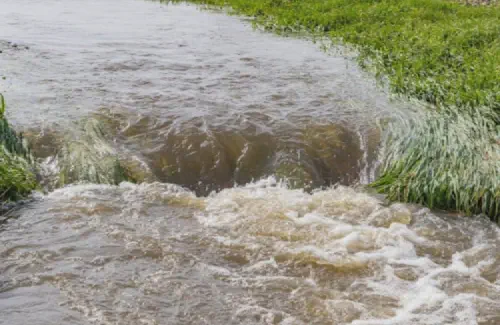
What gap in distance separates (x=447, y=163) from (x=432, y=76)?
4.66 metres

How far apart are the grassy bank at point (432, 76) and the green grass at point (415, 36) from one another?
27 mm

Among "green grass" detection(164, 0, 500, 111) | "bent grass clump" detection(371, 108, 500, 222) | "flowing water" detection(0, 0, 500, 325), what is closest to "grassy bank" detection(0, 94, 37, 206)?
"flowing water" detection(0, 0, 500, 325)

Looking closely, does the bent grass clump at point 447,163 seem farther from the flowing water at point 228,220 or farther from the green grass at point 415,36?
Result: the green grass at point 415,36

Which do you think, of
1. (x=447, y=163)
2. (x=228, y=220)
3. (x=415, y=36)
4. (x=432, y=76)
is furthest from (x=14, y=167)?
(x=415, y=36)

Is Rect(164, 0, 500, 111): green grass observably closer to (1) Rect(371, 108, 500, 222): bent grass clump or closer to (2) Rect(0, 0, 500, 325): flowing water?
(1) Rect(371, 108, 500, 222): bent grass clump

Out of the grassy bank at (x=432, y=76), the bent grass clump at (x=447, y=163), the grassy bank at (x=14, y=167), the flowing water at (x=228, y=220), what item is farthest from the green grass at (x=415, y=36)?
the grassy bank at (x=14, y=167)

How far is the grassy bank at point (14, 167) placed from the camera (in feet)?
26.2

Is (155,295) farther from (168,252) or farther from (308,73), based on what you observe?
(308,73)

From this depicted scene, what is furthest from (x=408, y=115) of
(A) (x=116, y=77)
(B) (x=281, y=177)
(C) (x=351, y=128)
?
(A) (x=116, y=77)

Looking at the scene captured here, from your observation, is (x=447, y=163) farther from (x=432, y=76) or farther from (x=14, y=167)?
(x=14, y=167)

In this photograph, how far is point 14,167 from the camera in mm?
8359

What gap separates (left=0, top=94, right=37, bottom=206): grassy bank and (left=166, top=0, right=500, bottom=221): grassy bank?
5.11m

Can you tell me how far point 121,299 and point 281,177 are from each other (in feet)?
12.9

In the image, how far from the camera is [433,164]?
888 centimetres
